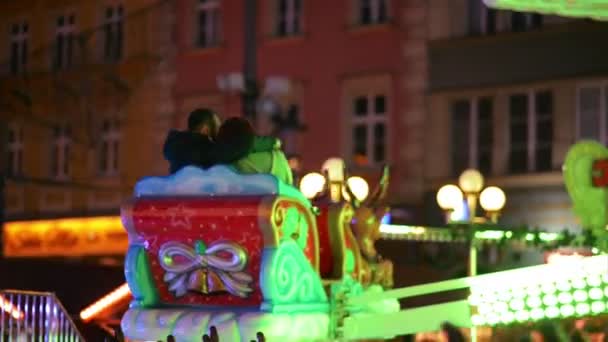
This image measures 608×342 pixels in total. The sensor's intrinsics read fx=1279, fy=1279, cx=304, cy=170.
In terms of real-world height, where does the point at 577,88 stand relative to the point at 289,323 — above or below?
above

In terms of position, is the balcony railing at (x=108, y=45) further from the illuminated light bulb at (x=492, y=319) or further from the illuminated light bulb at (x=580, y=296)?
the illuminated light bulb at (x=580, y=296)

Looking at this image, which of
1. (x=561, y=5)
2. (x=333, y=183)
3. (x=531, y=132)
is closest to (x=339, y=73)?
(x=531, y=132)

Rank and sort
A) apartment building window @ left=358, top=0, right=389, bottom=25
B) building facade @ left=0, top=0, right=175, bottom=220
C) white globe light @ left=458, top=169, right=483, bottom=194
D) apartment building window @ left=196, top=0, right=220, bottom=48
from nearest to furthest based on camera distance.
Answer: white globe light @ left=458, top=169, right=483, bottom=194
apartment building window @ left=358, top=0, right=389, bottom=25
apartment building window @ left=196, top=0, right=220, bottom=48
building facade @ left=0, top=0, right=175, bottom=220

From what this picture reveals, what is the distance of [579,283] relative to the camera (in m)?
8.82

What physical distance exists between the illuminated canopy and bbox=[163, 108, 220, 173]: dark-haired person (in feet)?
7.42

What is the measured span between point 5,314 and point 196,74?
644 inches

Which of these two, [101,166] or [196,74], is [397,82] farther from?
[101,166]

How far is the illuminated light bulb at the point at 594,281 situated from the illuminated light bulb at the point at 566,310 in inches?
8.4

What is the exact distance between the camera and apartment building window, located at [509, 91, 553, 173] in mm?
22016

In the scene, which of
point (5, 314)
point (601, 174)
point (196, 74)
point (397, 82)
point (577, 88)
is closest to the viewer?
point (5, 314)

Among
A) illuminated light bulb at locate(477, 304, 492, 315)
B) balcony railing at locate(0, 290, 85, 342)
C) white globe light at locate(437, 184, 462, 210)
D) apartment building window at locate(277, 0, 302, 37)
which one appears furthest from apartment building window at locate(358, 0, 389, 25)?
illuminated light bulb at locate(477, 304, 492, 315)

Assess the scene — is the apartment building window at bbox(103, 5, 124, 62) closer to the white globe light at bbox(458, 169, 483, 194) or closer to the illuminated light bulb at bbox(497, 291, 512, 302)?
the white globe light at bbox(458, 169, 483, 194)

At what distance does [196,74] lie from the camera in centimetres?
2669

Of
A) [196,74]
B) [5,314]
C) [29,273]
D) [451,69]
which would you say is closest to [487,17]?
[451,69]
